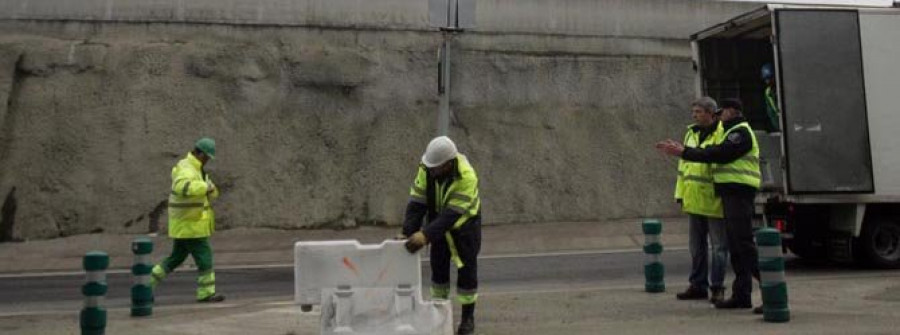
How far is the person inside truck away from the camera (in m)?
11.1

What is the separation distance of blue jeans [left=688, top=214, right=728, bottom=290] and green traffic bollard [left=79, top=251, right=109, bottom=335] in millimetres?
5272

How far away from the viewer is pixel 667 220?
17.9m

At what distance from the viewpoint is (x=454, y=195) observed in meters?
6.07

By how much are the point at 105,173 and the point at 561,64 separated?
10.5m

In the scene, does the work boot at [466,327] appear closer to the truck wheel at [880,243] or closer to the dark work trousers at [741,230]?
the dark work trousers at [741,230]

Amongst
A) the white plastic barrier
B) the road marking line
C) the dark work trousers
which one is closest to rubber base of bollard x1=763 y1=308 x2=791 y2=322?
the dark work trousers

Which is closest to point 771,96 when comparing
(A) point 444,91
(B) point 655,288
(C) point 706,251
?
(B) point 655,288

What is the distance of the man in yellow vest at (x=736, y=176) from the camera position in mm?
7098

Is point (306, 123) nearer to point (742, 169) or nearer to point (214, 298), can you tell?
point (214, 298)

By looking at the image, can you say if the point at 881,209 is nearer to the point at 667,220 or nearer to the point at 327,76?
the point at 667,220

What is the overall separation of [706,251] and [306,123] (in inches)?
461

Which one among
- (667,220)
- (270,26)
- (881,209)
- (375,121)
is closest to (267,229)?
(375,121)

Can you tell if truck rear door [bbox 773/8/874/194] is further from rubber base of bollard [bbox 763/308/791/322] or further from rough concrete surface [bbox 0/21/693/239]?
rough concrete surface [bbox 0/21/693/239]

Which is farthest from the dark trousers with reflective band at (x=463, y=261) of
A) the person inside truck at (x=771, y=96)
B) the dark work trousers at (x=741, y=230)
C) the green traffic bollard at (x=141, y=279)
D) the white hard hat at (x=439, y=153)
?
the person inside truck at (x=771, y=96)
